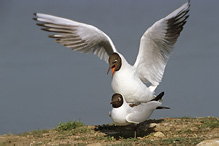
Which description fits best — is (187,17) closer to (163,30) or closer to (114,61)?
(163,30)

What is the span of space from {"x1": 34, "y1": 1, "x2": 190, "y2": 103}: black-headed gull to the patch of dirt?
46.3 inches

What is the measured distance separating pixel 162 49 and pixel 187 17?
131cm

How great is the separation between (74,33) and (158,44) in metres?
2.76

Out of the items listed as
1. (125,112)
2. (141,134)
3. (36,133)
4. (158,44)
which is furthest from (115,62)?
(36,133)

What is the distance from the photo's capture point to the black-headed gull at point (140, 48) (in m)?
9.73

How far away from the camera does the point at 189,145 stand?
8.23 metres

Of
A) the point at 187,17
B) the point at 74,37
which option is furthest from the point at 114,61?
the point at 187,17

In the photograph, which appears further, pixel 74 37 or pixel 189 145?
pixel 74 37

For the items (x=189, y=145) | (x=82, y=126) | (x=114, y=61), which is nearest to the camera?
(x=189, y=145)

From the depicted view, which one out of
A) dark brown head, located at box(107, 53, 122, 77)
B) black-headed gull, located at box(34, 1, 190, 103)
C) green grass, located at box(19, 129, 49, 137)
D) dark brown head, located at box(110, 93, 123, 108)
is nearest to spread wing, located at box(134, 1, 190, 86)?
black-headed gull, located at box(34, 1, 190, 103)

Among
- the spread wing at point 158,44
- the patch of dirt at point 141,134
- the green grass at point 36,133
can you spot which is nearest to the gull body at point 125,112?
the patch of dirt at point 141,134

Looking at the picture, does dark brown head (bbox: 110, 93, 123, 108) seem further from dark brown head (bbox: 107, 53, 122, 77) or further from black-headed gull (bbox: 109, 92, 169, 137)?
dark brown head (bbox: 107, 53, 122, 77)

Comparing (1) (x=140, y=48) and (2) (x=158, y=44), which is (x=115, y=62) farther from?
(2) (x=158, y=44)

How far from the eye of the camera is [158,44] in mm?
10516
